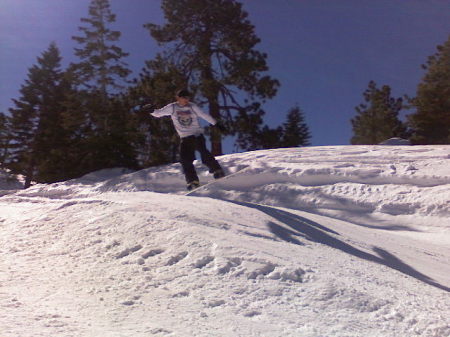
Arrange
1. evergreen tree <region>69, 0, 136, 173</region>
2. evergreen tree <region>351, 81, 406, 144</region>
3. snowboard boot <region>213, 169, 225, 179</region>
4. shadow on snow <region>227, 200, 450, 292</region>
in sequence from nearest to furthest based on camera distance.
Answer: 1. shadow on snow <region>227, 200, 450, 292</region>
2. snowboard boot <region>213, 169, 225, 179</region>
3. evergreen tree <region>69, 0, 136, 173</region>
4. evergreen tree <region>351, 81, 406, 144</region>

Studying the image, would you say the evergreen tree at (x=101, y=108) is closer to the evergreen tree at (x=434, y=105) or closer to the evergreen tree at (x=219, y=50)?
the evergreen tree at (x=219, y=50)

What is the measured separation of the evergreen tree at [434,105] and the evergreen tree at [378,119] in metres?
12.2

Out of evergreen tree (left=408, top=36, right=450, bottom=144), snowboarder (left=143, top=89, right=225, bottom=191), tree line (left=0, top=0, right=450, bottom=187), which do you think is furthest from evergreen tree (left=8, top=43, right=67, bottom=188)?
evergreen tree (left=408, top=36, right=450, bottom=144)

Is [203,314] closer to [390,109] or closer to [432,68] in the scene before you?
[432,68]

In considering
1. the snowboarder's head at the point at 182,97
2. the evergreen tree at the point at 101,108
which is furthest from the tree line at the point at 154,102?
the snowboarder's head at the point at 182,97

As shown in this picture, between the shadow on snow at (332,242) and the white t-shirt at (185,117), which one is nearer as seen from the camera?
the shadow on snow at (332,242)

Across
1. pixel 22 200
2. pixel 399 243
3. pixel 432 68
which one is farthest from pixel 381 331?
pixel 432 68

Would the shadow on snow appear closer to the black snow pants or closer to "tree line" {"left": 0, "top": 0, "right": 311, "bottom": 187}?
the black snow pants

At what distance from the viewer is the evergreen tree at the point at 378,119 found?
4088 centimetres

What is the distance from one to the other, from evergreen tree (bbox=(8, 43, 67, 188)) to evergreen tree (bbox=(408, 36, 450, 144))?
26143mm

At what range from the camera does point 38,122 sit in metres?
26.3

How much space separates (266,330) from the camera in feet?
7.39

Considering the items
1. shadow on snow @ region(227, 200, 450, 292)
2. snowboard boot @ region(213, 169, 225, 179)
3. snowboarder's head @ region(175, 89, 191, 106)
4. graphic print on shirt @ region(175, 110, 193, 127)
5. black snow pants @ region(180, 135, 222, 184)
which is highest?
snowboarder's head @ region(175, 89, 191, 106)

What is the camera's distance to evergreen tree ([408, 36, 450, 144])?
25.3 m
